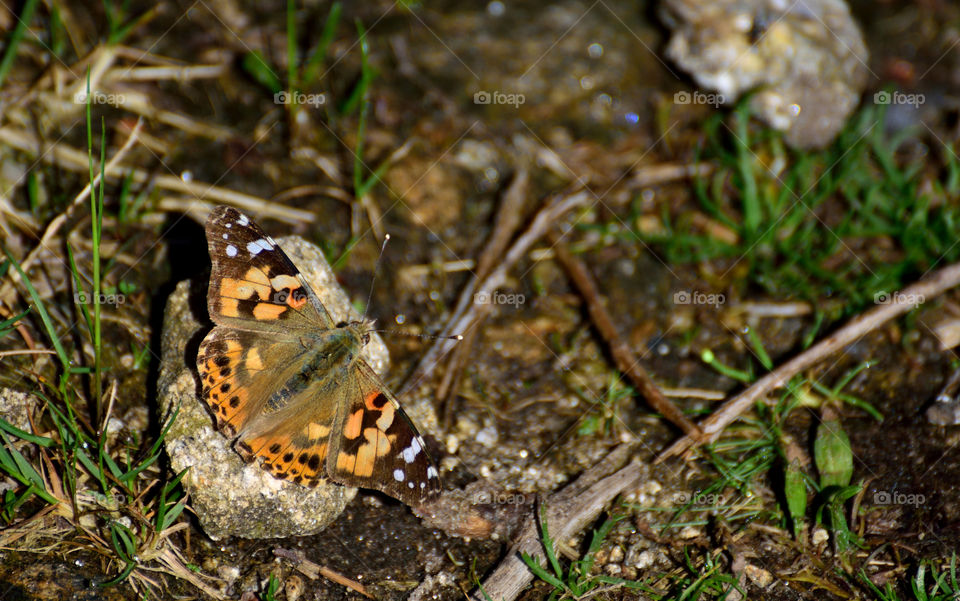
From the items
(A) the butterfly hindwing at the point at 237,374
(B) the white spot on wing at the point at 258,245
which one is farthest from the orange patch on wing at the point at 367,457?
(B) the white spot on wing at the point at 258,245

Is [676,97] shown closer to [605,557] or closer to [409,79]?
Answer: [409,79]

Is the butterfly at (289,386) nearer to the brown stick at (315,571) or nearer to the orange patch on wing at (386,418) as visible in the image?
the orange patch on wing at (386,418)

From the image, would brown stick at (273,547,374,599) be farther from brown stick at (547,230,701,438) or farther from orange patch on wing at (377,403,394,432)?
brown stick at (547,230,701,438)

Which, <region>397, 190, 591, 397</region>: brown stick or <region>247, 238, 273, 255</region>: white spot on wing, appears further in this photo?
<region>397, 190, 591, 397</region>: brown stick

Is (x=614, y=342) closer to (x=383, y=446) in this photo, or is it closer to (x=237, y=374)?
(x=383, y=446)

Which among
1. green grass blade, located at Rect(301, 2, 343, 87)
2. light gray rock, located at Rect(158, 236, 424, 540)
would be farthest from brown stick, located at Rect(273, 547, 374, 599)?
green grass blade, located at Rect(301, 2, 343, 87)

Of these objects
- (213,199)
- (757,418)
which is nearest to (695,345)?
(757,418)

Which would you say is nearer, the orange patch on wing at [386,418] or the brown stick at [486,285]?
Result: the orange patch on wing at [386,418]
